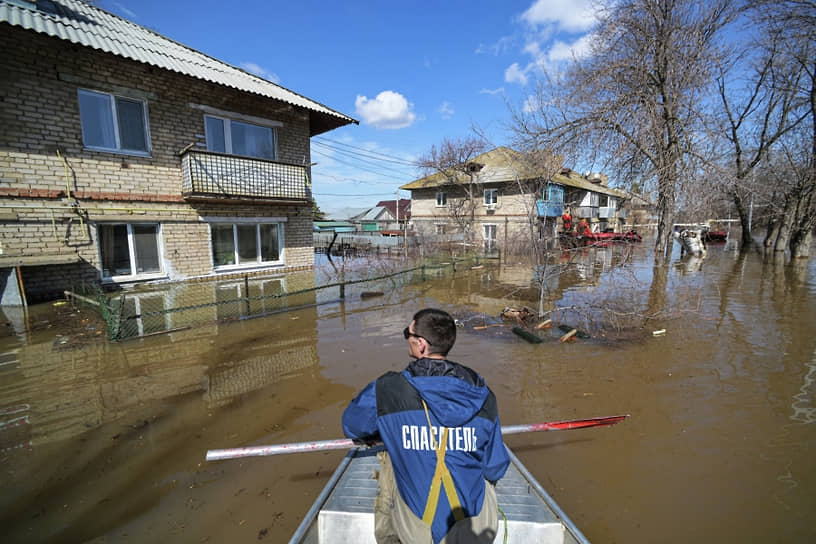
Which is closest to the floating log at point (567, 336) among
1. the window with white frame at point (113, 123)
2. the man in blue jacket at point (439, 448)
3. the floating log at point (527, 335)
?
the floating log at point (527, 335)

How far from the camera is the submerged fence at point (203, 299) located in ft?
19.0

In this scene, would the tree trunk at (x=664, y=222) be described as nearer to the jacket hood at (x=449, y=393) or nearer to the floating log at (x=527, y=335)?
the floating log at (x=527, y=335)

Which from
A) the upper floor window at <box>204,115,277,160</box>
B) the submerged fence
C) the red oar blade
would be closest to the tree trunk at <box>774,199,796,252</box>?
the submerged fence

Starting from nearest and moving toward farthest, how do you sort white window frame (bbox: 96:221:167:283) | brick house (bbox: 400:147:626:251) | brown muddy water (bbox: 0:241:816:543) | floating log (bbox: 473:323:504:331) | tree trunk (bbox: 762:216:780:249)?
brown muddy water (bbox: 0:241:816:543) → floating log (bbox: 473:323:504:331) → white window frame (bbox: 96:221:167:283) → tree trunk (bbox: 762:216:780:249) → brick house (bbox: 400:147:626:251)

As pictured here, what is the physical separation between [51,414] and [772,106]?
27736 mm

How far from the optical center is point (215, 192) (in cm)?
934

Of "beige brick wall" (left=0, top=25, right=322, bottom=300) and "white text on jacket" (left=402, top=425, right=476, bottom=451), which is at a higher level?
"beige brick wall" (left=0, top=25, right=322, bottom=300)

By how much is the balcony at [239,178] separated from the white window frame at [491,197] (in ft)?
61.8

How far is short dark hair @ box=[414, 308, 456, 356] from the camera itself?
176cm

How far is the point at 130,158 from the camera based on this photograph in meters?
8.53

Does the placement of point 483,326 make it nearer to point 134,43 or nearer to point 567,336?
point 567,336

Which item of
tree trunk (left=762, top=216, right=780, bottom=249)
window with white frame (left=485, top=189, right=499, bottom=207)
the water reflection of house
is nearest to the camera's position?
the water reflection of house

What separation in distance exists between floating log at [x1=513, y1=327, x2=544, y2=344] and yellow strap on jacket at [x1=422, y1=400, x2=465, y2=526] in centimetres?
474

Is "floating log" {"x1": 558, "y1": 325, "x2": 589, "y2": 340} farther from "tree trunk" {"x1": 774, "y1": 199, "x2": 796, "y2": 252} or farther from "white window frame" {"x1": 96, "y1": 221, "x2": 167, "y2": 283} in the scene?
"tree trunk" {"x1": 774, "y1": 199, "x2": 796, "y2": 252}
